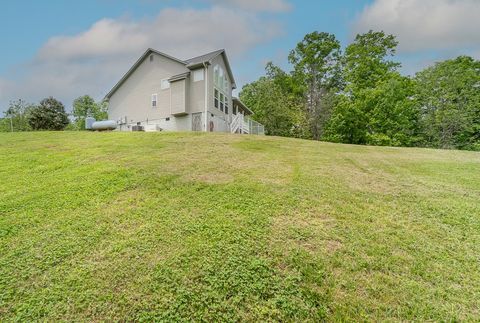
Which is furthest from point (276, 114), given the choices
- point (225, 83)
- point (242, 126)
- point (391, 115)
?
point (391, 115)

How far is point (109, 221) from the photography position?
149 inches

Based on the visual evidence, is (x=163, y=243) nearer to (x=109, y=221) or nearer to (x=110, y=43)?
(x=109, y=221)

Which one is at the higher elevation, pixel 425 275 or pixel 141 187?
pixel 141 187

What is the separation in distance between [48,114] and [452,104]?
37507 millimetres

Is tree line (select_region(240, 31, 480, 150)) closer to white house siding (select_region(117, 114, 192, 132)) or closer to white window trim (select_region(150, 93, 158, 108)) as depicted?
white house siding (select_region(117, 114, 192, 132))

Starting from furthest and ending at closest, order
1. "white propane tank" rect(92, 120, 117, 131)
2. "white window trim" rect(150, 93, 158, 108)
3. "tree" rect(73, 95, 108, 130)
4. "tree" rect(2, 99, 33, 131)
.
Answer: "tree" rect(73, 95, 108, 130)
"tree" rect(2, 99, 33, 131)
"white window trim" rect(150, 93, 158, 108)
"white propane tank" rect(92, 120, 117, 131)

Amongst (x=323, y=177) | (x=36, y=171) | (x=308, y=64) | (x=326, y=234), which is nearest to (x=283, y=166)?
(x=323, y=177)

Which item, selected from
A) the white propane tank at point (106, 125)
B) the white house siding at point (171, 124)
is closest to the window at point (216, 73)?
the white house siding at point (171, 124)

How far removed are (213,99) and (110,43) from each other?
11.8 meters

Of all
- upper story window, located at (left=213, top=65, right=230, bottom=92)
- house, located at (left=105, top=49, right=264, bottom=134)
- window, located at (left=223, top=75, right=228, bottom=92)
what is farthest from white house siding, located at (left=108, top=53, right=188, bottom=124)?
window, located at (left=223, top=75, right=228, bottom=92)

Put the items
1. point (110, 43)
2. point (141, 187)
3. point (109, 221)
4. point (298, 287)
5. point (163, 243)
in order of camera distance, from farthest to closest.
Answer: point (110, 43) < point (141, 187) < point (109, 221) < point (163, 243) < point (298, 287)

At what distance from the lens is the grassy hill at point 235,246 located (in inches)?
94.4

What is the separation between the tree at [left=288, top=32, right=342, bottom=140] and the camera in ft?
99.5

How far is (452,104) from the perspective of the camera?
22.9 metres
